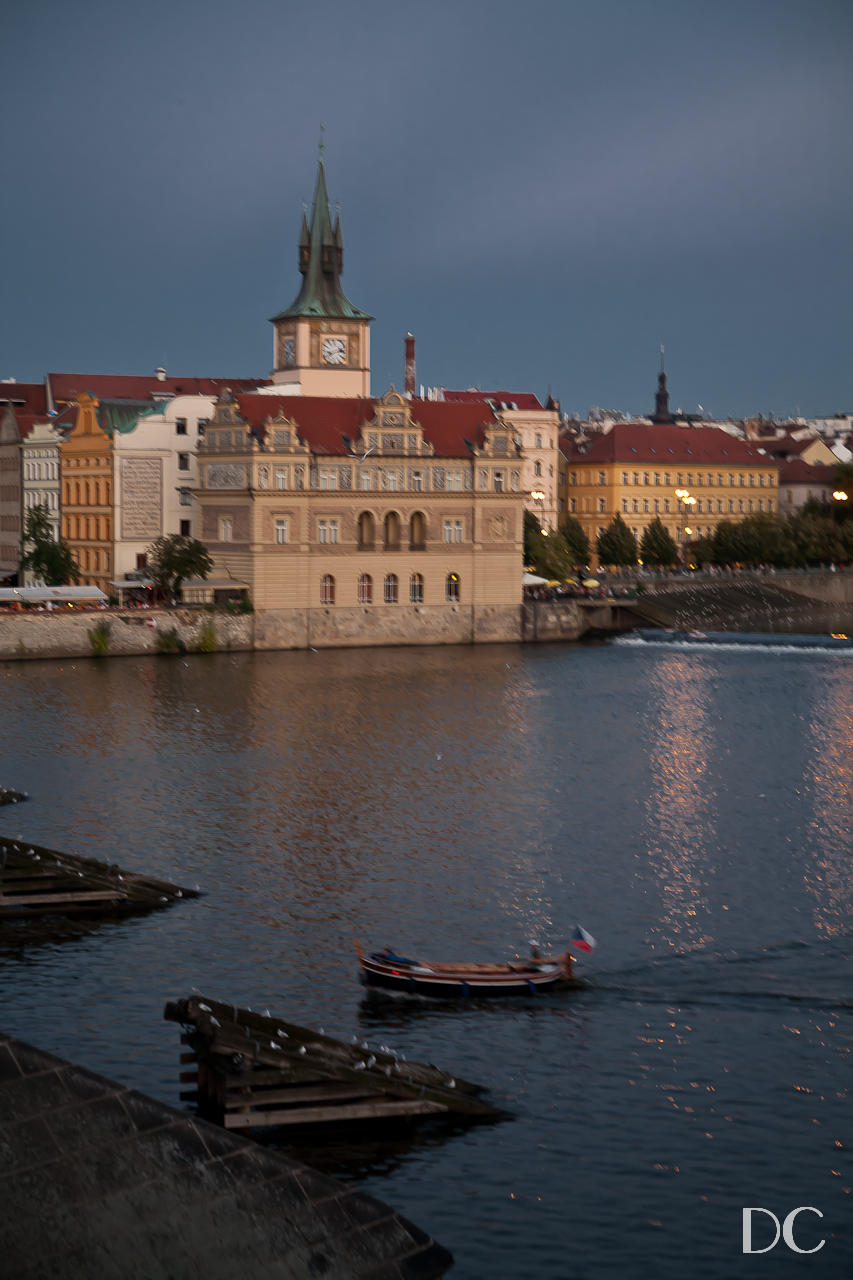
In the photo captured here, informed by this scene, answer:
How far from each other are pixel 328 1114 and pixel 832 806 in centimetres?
2695

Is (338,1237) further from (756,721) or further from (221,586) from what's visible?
(221,586)

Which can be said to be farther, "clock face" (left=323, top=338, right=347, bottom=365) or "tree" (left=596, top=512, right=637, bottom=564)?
"tree" (left=596, top=512, right=637, bottom=564)

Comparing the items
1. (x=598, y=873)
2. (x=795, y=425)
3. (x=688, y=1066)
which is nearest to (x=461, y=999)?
(x=688, y=1066)

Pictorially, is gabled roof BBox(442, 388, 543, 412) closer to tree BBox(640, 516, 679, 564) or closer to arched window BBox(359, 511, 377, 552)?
tree BBox(640, 516, 679, 564)

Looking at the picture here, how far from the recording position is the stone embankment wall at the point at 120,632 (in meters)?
80.4

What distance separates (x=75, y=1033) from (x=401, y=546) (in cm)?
6665

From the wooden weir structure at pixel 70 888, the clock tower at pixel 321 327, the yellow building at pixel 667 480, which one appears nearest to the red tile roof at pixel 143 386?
the clock tower at pixel 321 327

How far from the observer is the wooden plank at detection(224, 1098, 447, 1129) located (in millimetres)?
22312

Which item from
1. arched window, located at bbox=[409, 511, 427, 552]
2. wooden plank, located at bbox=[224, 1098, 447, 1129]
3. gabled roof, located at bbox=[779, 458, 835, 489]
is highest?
gabled roof, located at bbox=[779, 458, 835, 489]

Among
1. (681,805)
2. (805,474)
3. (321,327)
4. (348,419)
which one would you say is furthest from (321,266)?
(681,805)

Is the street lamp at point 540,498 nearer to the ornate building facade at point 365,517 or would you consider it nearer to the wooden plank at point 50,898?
the ornate building facade at point 365,517

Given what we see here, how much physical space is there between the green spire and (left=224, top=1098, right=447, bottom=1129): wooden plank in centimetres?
8986

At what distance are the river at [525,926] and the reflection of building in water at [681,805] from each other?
15cm

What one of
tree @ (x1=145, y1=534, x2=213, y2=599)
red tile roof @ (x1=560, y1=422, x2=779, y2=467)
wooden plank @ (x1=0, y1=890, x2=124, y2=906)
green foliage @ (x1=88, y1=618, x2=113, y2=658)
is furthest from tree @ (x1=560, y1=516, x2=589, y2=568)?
wooden plank @ (x1=0, y1=890, x2=124, y2=906)
